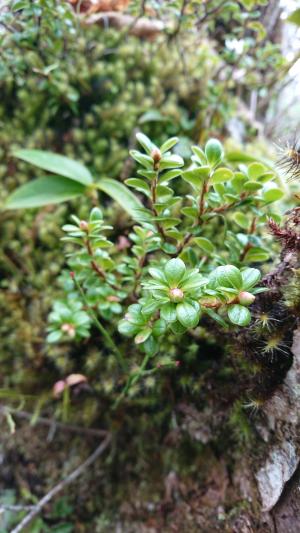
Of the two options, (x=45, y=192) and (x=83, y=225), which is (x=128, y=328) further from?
(x=45, y=192)

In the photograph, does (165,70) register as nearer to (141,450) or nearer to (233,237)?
(233,237)

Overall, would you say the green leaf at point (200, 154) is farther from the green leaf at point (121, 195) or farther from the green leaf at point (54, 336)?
the green leaf at point (54, 336)

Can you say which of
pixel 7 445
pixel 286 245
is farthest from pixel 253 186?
pixel 7 445

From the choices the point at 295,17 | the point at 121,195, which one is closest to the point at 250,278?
the point at 295,17

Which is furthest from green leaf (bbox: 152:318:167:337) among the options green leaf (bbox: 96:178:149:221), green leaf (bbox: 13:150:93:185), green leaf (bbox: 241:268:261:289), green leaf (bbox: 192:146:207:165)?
green leaf (bbox: 13:150:93:185)

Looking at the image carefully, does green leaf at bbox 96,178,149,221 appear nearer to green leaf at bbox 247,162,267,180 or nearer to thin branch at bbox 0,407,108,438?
green leaf at bbox 247,162,267,180
